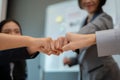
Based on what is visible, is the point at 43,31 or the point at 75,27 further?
the point at 43,31

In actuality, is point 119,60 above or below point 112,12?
below

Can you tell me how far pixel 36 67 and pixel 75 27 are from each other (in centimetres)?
61

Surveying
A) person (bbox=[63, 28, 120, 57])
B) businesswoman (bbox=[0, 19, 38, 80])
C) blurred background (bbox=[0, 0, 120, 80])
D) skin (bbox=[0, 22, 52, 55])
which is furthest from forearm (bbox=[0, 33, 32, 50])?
blurred background (bbox=[0, 0, 120, 80])

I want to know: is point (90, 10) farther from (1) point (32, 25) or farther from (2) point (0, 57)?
(1) point (32, 25)

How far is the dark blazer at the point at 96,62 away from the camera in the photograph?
1091 millimetres

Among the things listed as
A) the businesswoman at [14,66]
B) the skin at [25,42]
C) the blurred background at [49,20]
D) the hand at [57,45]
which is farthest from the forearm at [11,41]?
the blurred background at [49,20]

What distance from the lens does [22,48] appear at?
1.02m

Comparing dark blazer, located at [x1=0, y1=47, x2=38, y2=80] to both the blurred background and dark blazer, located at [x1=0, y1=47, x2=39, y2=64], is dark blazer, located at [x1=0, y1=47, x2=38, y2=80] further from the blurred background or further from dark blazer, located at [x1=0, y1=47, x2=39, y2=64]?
the blurred background

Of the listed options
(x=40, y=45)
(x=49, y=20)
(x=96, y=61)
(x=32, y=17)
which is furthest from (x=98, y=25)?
(x=32, y=17)

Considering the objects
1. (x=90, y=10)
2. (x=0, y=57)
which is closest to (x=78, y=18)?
(x=90, y=10)

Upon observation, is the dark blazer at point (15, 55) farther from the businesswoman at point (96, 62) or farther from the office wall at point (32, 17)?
the office wall at point (32, 17)

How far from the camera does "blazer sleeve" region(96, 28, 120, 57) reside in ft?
2.96

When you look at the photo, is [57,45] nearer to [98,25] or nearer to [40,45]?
[40,45]

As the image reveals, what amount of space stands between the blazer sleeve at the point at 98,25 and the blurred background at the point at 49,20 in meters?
0.52
